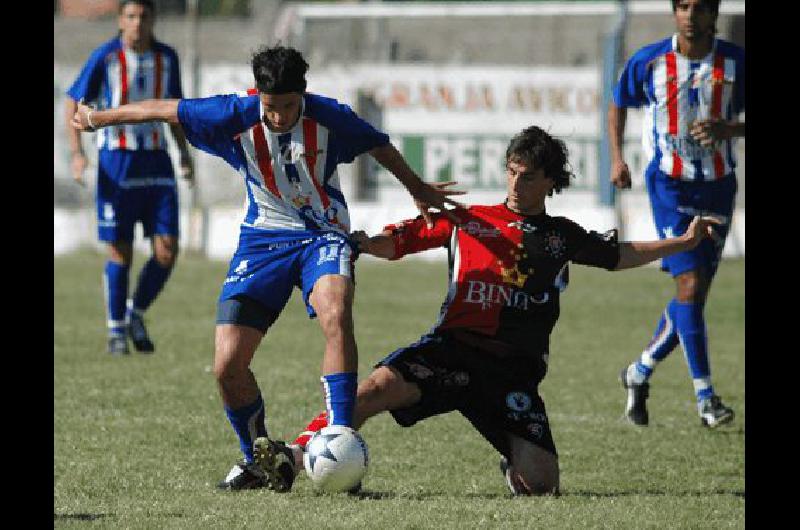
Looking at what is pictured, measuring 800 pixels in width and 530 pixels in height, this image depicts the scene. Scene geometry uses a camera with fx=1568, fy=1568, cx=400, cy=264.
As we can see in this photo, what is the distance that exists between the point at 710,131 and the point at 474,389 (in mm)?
2657

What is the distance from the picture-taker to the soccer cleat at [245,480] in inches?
250

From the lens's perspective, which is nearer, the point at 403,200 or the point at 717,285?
the point at 717,285

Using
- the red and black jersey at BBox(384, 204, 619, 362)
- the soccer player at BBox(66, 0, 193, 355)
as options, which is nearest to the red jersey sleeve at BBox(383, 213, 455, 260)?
the red and black jersey at BBox(384, 204, 619, 362)

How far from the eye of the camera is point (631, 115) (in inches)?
808

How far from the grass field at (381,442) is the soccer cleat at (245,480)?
86mm

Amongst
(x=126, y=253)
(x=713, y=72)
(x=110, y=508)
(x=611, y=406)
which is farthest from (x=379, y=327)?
(x=110, y=508)

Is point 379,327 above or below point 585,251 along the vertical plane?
below

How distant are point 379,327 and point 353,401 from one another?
6906 mm

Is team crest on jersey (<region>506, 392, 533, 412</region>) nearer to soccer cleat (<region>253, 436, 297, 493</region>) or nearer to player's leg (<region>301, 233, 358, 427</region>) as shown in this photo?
player's leg (<region>301, 233, 358, 427</region>)

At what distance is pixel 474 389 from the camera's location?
6.50 metres

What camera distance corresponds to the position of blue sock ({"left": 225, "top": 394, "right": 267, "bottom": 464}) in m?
6.47

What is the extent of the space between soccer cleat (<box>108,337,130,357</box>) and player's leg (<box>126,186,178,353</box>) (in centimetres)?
18
